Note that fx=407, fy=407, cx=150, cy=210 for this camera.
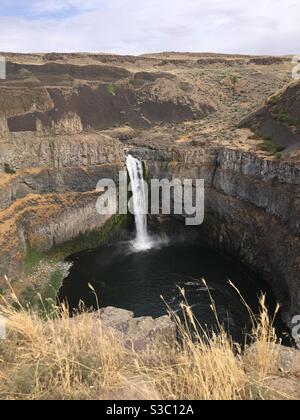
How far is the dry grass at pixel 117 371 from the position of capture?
569 cm

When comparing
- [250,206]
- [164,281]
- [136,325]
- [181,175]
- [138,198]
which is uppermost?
[181,175]

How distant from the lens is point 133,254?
40344mm

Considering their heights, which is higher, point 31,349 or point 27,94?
point 27,94

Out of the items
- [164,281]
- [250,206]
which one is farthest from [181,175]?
[164,281]

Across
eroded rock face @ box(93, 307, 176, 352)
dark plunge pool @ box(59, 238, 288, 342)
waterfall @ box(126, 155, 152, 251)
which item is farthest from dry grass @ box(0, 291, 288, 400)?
waterfall @ box(126, 155, 152, 251)

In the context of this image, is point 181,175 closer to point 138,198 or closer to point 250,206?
point 138,198

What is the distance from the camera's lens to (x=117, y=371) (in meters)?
6.27

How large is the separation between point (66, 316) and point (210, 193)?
34.9 meters

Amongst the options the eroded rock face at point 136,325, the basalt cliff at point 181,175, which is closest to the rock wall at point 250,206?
the basalt cliff at point 181,175

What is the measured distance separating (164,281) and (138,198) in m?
12.7

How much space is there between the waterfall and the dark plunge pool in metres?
2.60

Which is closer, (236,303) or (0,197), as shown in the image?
(236,303)
